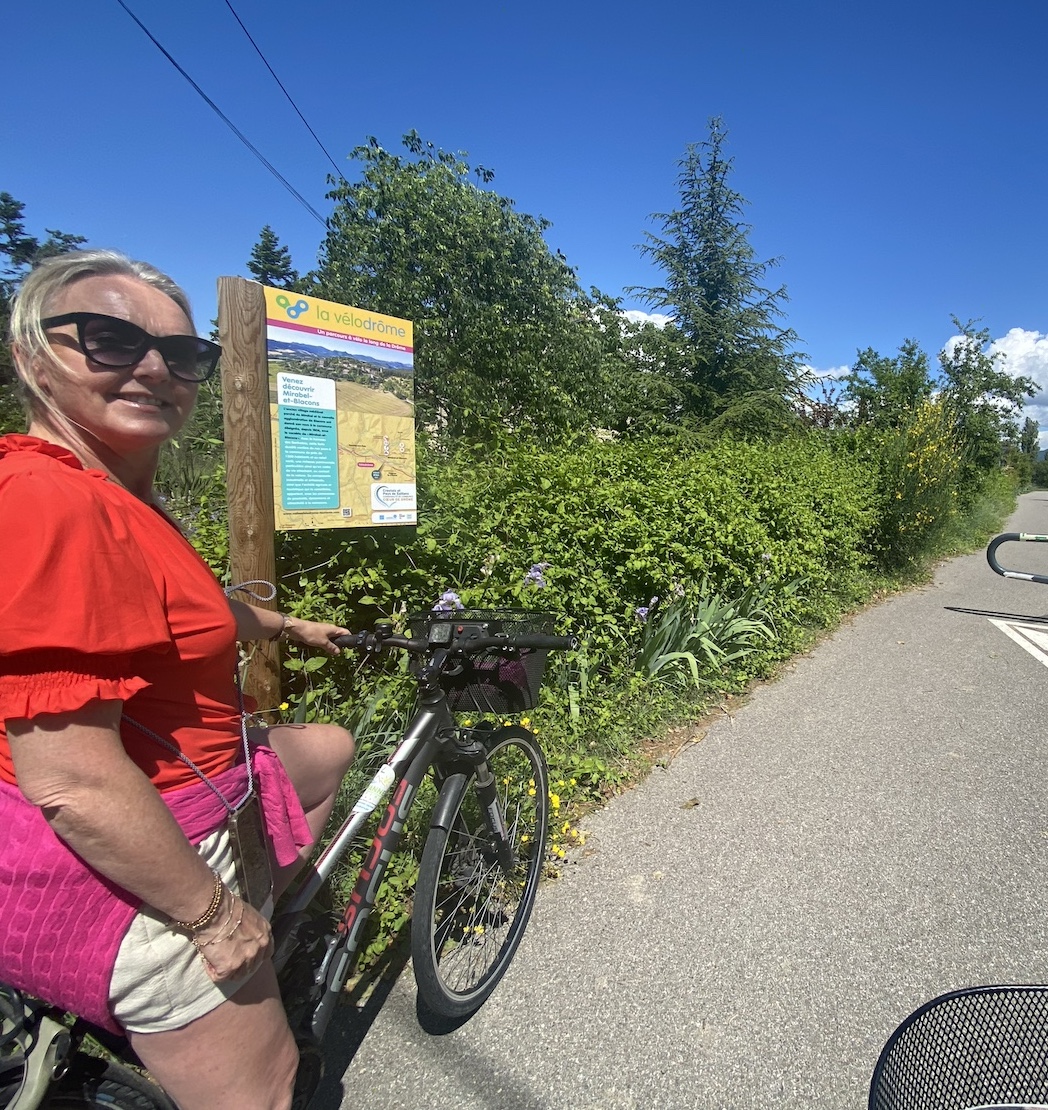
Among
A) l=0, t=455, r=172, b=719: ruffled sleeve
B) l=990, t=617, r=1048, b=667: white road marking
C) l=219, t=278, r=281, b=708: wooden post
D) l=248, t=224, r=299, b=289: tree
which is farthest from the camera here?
l=248, t=224, r=299, b=289: tree

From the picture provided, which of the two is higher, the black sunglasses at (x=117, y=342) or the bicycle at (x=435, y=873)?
the black sunglasses at (x=117, y=342)

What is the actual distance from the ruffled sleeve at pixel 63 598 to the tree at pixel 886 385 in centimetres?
1523

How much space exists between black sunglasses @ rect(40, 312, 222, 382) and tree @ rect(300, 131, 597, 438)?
790 cm

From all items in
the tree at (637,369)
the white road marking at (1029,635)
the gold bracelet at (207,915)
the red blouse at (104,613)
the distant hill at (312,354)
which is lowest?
the white road marking at (1029,635)

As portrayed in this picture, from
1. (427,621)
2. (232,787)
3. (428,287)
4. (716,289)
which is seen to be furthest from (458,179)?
(232,787)

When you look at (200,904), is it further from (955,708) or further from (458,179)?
(458,179)

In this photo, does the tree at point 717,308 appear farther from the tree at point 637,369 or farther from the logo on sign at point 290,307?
the logo on sign at point 290,307

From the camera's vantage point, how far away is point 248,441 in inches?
100

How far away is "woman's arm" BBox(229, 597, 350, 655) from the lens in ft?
6.12

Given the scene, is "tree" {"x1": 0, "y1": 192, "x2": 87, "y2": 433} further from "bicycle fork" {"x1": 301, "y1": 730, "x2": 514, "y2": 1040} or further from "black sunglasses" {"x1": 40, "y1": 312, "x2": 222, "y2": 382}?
"bicycle fork" {"x1": 301, "y1": 730, "x2": 514, "y2": 1040}

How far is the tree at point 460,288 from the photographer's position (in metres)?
9.86

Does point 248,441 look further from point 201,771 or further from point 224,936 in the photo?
point 224,936

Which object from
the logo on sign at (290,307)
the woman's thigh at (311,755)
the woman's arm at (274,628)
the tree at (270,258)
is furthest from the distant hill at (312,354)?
the tree at (270,258)

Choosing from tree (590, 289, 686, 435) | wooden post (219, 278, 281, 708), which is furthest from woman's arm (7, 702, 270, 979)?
tree (590, 289, 686, 435)
